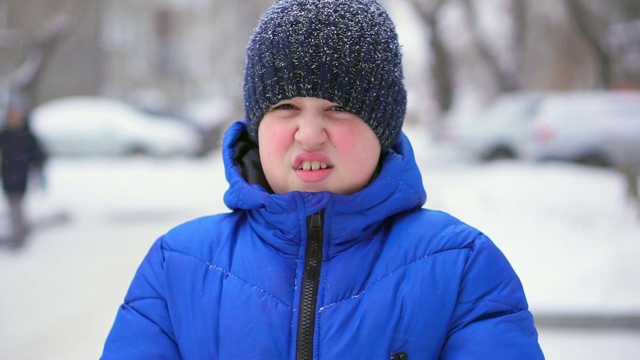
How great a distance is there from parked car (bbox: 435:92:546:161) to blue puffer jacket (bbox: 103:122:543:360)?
6.05 metres

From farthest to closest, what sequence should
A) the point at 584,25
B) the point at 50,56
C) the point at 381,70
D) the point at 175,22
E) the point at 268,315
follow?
the point at 175,22 → the point at 584,25 → the point at 50,56 → the point at 381,70 → the point at 268,315

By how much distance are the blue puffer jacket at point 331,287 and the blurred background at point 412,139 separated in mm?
2573

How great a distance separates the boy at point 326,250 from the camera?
1146 millimetres

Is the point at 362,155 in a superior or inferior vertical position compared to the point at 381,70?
inferior

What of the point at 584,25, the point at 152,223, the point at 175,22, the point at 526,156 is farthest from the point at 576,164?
the point at 175,22

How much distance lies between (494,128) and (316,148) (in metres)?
6.46

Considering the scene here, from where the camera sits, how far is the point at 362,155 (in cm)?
125

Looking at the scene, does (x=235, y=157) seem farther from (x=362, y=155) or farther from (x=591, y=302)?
(x=591, y=302)

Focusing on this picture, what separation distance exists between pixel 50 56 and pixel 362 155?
5208mm

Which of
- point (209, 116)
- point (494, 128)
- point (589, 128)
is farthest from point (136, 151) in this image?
point (589, 128)

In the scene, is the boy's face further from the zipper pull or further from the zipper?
the zipper pull

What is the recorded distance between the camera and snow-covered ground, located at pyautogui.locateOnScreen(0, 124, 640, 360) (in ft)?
13.3

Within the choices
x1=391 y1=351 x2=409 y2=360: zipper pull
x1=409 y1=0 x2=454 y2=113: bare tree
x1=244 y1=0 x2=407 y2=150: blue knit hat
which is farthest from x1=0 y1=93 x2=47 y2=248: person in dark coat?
x1=391 y1=351 x2=409 y2=360: zipper pull

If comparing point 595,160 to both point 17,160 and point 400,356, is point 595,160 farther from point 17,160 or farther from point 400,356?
point 400,356
